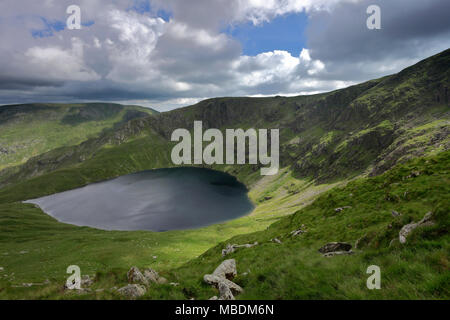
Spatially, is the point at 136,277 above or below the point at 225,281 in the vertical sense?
below

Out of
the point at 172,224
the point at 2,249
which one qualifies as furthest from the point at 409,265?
the point at 172,224

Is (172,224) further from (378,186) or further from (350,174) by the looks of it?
(350,174)

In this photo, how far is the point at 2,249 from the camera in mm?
75125

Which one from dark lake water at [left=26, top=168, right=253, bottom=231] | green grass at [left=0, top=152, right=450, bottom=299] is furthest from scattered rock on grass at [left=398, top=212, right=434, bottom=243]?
dark lake water at [left=26, top=168, right=253, bottom=231]

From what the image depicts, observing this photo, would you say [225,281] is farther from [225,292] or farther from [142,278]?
[142,278]

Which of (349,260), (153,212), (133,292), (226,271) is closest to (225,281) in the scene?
(226,271)

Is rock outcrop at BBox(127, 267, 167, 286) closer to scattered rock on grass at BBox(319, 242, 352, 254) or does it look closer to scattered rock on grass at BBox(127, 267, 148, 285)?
scattered rock on grass at BBox(127, 267, 148, 285)

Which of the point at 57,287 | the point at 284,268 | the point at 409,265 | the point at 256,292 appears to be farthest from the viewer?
the point at 57,287

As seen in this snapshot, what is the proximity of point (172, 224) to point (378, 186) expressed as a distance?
398 feet

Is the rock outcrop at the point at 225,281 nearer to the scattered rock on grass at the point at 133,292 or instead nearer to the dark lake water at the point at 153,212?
the scattered rock on grass at the point at 133,292

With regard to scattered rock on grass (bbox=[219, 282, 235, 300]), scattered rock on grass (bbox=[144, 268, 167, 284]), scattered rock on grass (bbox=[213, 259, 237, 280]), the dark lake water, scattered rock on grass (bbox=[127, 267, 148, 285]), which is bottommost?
the dark lake water

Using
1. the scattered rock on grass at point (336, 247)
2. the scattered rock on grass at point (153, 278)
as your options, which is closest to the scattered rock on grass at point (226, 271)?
the scattered rock on grass at point (153, 278)

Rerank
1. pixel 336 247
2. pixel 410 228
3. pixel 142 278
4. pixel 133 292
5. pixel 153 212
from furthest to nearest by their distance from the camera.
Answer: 1. pixel 153 212
2. pixel 336 247
3. pixel 142 278
4. pixel 410 228
5. pixel 133 292

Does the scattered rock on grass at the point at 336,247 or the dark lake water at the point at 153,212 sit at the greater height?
the scattered rock on grass at the point at 336,247
